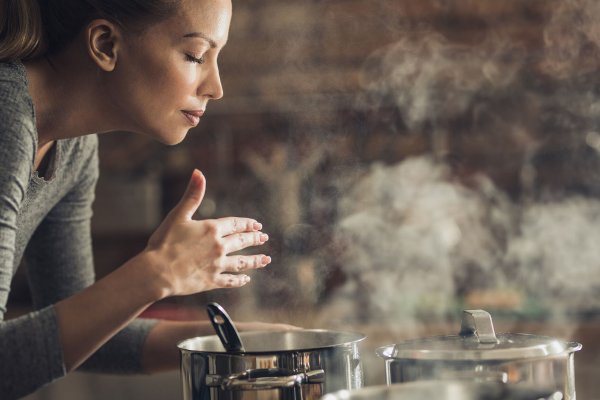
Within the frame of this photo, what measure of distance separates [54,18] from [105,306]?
443 mm

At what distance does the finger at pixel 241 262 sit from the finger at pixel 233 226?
0.03 metres

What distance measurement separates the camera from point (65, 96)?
1.16 metres

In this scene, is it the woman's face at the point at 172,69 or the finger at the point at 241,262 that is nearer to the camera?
the finger at the point at 241,262

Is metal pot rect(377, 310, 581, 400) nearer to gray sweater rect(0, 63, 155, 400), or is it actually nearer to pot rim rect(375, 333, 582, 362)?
pot rim rect(375, 333, 582, 362)

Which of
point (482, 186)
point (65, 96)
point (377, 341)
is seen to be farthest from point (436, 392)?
point (482, 186)

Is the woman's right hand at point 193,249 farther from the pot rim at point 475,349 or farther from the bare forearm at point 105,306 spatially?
the pot rim at point 475,349

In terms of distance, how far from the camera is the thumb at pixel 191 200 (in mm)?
952

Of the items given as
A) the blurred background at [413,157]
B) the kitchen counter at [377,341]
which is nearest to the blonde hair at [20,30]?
the kitchen counter at [377,341]

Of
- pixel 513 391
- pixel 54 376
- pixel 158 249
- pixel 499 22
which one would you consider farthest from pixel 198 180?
pixel 499 22

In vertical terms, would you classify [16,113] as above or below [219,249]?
above

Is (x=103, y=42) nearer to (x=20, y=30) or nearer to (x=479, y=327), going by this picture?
(x=20, y=30)

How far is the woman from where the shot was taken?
3.01 feet

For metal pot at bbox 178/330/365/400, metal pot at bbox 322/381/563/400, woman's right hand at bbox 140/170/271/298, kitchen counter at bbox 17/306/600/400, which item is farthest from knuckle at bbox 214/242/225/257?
kitchen counter at bbox 17/306/600/400

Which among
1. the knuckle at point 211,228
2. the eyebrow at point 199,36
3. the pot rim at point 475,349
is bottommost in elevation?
the pot rim at point 475,349
